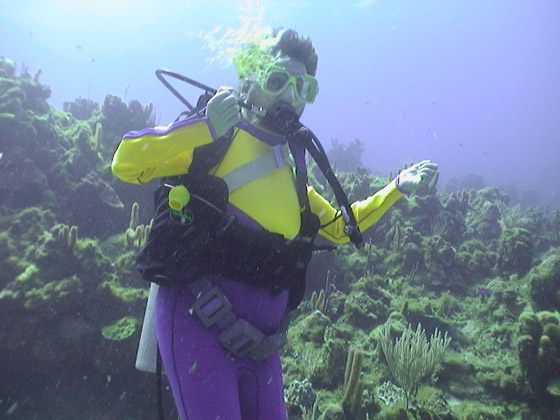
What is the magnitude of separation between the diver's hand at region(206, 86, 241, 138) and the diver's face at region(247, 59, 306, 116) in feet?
2.01

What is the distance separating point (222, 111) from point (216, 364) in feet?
4.76

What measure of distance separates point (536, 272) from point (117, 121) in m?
11.9

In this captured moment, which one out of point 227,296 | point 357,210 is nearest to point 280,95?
point 357,210

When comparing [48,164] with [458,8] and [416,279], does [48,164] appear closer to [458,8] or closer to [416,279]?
[416,279]

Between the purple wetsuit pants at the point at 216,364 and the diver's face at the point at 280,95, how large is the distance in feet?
4.32

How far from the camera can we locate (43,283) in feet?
17.0

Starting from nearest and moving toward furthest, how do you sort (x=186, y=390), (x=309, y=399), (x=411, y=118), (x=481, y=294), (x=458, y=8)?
(x=186, y=390) < (x=309, y=399) < (x=481, y=294) < (x=458, y=8) < (x=411, y=118)

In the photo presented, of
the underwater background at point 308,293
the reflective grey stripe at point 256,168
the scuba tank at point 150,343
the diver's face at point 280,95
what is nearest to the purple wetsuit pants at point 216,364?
the scuba tank at point 150,343

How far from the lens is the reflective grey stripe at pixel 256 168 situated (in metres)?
2.26

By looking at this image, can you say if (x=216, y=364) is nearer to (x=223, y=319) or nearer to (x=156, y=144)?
(x=223, y=319)

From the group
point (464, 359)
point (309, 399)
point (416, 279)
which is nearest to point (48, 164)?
point (309, 399)

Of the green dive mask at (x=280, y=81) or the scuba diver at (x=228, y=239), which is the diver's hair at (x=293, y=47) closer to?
the scuba diver at (x=228, y=239)

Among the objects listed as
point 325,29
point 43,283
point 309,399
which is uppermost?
point 325,29

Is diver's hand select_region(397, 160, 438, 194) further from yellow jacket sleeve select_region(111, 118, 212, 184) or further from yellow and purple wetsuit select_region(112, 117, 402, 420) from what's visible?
yellow jacket sleeve select_region(111, 118, 212, 184)
